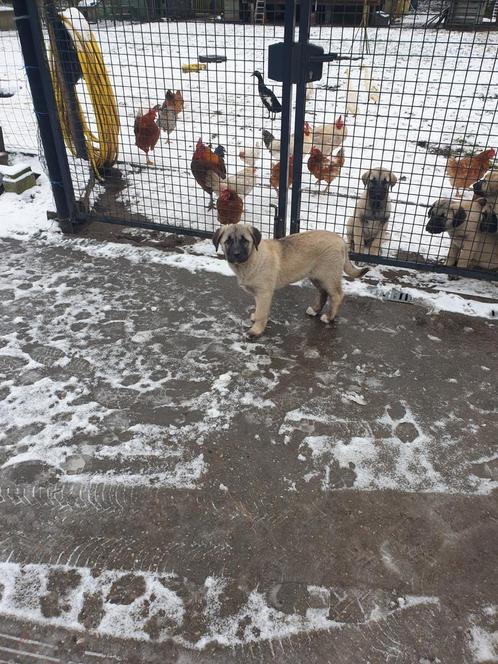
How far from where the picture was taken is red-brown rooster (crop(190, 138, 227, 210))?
5996 millimetres

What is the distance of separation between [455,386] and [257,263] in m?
1.96

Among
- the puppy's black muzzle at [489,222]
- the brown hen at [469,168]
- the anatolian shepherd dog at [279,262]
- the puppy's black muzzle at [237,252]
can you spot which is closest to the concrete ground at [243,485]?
the anatolian shepherd dog at [279,262]

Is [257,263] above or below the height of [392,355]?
above

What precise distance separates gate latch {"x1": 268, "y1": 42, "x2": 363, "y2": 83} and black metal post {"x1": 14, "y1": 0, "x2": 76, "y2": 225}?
2653mm

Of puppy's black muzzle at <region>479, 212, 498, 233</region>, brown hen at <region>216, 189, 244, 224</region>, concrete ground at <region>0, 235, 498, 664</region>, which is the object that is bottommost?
concrete ground at <region>0, 235, 498, 664</region>

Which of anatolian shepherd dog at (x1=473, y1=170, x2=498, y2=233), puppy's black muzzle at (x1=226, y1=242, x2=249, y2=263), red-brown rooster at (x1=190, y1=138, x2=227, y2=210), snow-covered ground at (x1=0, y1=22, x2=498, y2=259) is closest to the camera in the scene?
puppy's black muzzle at (x1=226, y1=242, x2=249, y2=263)

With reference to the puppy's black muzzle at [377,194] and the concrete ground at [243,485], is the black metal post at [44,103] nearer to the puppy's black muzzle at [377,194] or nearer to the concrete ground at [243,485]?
the concrete ground at [243,485]

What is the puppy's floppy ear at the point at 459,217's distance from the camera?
491 centimetres

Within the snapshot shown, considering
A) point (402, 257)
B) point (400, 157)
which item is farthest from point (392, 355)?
point (400, 157)

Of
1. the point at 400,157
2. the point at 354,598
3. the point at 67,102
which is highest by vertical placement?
the point at 67,102

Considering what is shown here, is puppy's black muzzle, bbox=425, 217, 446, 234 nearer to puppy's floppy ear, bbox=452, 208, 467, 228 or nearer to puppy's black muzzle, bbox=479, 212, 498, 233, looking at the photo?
puppy's floppy ear, bbox=452, 208, 467, 228

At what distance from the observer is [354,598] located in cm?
245

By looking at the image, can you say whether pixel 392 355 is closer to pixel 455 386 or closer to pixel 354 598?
pixel 455 386

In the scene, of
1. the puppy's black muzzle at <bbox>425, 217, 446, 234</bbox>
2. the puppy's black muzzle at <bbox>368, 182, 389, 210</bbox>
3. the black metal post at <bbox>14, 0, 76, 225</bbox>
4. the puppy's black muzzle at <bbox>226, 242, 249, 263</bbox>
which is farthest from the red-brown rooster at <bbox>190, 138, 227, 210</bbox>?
the puppy's black muzzle at <bbox>425, 217, 446, 234</bbox>
